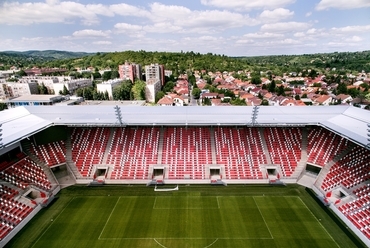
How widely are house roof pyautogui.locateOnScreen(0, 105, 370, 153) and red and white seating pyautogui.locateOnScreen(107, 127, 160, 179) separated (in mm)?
2668

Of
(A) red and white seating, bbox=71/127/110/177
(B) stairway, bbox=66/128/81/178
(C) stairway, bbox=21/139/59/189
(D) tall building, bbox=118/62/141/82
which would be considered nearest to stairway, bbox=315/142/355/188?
(A) red and white seating, bbox=71/127/110/177

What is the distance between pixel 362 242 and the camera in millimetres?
17500

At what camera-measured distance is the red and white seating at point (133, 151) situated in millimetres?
26797

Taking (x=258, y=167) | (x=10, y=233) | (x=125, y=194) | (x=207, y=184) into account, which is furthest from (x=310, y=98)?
(x=10, y=233)

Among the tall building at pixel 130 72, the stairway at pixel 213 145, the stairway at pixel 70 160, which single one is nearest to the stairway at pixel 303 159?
the stairway at pixel 213 145

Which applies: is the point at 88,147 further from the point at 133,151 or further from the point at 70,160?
the point at 133,151

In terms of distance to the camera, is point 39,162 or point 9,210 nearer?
point 9,210

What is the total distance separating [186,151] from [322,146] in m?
16.4

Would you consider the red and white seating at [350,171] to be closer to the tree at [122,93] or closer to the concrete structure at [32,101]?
the tree at [122,93]

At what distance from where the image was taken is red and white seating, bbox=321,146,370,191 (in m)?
22.7

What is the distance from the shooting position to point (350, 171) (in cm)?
2378

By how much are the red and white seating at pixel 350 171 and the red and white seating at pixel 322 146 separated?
48.3 inches

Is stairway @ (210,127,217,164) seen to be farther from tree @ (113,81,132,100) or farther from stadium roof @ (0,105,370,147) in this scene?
tree @ (113,81,132,100)

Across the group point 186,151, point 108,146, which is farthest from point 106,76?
point 186,151
